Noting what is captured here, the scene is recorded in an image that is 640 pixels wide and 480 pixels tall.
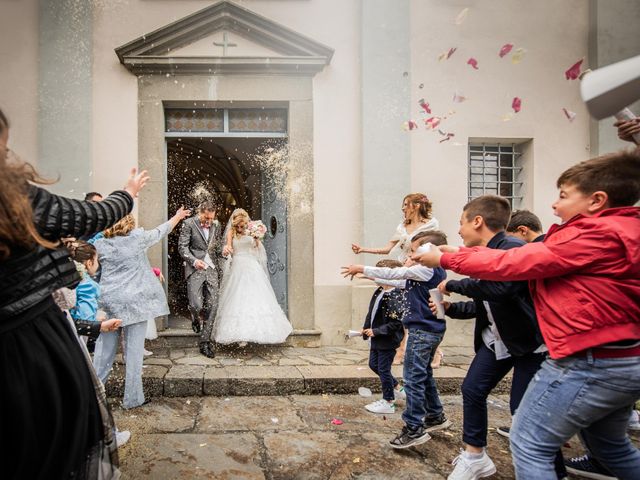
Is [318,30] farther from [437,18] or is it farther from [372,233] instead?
[372,233]

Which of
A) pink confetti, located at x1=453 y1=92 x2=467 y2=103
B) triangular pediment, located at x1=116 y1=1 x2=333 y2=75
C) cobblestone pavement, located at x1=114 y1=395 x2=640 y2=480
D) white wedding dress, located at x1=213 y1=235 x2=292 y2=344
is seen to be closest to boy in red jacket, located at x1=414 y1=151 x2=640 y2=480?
cobblestone pavement, located at x1=114 y1=395 x2=640 y2=480

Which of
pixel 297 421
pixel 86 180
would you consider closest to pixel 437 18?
pixel 86 180

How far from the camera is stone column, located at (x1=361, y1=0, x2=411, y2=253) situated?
688cm

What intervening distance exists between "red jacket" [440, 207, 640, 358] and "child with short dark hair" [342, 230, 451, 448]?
1.34 metres

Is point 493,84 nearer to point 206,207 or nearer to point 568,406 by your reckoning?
point 206,207

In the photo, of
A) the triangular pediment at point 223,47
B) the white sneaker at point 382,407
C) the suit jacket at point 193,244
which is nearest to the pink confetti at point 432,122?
the triangular pediment at point 223,47

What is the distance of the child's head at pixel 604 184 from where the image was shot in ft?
6.95

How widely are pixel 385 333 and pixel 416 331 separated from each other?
0.71 m

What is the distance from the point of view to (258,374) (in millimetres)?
5125

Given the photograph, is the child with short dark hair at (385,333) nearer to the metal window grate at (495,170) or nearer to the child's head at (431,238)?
the child's head at (431,238)

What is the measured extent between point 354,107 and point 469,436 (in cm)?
515

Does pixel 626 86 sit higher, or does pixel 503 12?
pixel 503 12

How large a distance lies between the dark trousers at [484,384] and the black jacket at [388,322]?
117cm

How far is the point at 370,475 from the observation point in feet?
10.3
